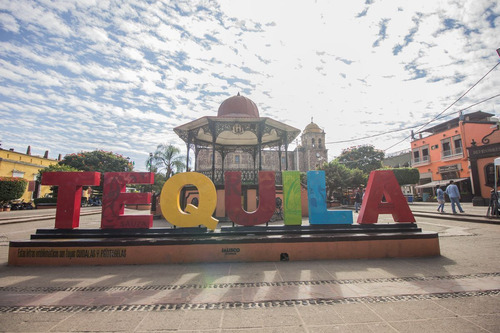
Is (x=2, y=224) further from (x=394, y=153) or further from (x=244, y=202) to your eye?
(x=394, y=153)

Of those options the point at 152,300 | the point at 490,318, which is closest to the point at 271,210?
the point at 152,300

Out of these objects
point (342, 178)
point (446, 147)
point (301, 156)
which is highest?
point (301, 156)

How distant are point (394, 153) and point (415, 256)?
5021cm

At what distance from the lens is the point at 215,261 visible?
5.31m

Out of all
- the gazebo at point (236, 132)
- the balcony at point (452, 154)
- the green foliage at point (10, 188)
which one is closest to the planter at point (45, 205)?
the green foliage at point (10, 188)

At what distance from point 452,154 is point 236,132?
102 feet

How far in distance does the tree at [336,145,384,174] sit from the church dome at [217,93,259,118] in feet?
114

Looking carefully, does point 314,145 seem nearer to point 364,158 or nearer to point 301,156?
point 301,156

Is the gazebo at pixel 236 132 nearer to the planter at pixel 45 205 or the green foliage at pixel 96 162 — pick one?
the planter at pixel 45 205

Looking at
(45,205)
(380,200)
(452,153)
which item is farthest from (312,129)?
(45,205)

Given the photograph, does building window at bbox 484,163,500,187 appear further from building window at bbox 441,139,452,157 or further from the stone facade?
the stone facade

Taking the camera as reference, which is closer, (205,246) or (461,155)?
(205,246)

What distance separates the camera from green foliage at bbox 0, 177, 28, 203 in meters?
19.6

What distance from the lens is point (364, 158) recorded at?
149 feet
